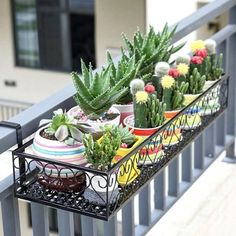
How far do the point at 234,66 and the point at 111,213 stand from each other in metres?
1.61

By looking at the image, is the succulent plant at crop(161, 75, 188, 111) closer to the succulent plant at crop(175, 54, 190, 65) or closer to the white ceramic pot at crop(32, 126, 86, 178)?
the succulent plant at crop(175, 54, 190, 65)

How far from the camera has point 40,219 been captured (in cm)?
197

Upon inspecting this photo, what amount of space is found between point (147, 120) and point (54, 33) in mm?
8956

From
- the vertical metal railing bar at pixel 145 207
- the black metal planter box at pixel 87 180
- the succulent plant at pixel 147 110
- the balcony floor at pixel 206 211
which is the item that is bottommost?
the balcony floor at pixel 206 211

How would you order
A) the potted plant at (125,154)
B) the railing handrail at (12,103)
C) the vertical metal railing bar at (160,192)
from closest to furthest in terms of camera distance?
1. the potted plant at (125,154)
2. the vertical metal railing bar at (160,192)
3. the railing handrail at (12,103)

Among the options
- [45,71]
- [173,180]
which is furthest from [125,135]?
[45,71]

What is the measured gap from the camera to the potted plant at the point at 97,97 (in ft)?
6.22

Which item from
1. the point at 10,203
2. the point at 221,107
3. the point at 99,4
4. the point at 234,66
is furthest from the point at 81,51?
the point at 10,203

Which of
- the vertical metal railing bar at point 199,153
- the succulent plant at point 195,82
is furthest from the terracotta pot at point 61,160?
the vertical metal railing bar at point 199,153

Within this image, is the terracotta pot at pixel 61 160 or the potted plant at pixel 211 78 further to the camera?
the potted plant at pixel 211 78

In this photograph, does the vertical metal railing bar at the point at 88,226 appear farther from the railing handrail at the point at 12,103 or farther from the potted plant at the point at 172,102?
the railing handrail at the point at 12,103

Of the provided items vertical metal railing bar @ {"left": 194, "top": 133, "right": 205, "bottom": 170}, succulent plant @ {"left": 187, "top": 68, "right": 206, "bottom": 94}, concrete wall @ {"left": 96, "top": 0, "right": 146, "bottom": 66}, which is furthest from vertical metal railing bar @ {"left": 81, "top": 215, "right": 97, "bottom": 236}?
concrete wall @ {"left": 96, "top": 0, "right": 146, "bottom": 66}

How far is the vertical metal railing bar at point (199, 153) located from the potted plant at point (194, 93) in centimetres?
54

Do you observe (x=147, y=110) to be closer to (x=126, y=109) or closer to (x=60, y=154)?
(x=126, y=109)
